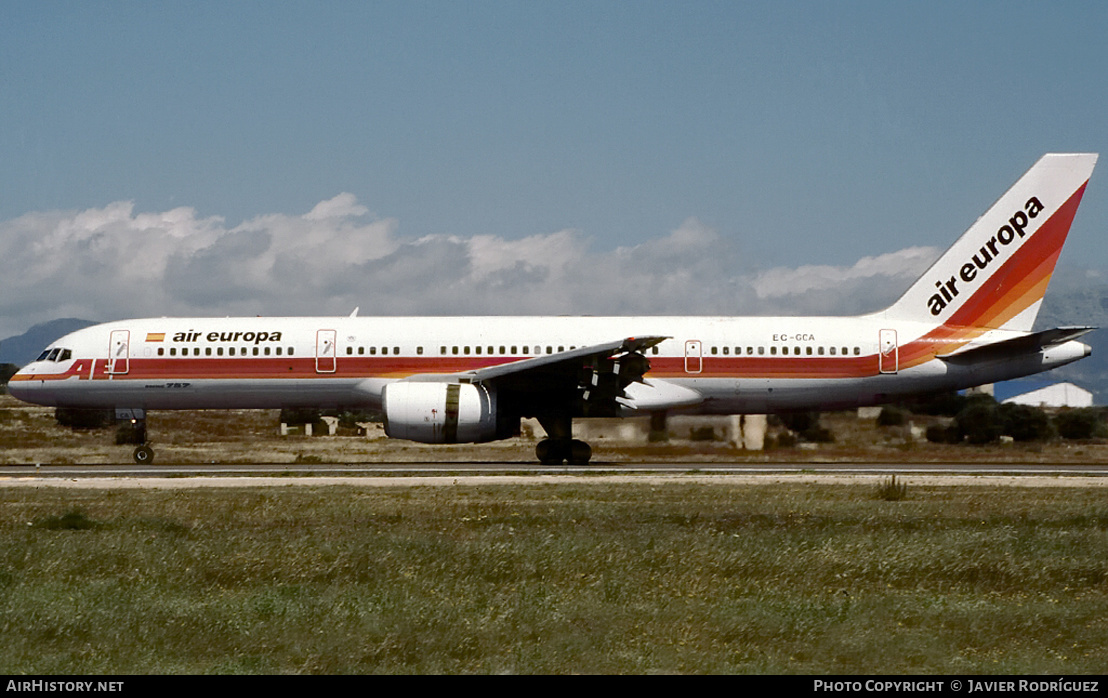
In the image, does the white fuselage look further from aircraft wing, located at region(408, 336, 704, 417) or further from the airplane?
aircraft wing, located at region(408, 336, 704, 417)

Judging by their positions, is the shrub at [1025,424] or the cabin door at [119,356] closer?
the cabin door at [119,356]

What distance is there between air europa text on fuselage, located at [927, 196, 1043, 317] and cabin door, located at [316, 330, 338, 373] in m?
16.0

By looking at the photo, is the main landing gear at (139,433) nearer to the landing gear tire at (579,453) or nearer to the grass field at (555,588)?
the landing gear tire at (579,453)

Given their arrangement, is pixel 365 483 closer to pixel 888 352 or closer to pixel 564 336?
pixel 564 336

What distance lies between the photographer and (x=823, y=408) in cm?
3203

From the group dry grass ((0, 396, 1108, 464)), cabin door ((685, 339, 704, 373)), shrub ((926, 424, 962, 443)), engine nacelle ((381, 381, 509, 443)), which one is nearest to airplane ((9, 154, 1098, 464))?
cabin door ((685, 339, 704, 373))

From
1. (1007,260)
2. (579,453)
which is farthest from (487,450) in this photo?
(1007,260)

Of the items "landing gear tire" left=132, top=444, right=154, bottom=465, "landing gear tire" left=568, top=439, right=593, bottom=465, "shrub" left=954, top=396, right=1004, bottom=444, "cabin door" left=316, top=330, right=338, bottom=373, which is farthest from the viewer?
"shrub" left=954, top=396, right=1004, bottom=444

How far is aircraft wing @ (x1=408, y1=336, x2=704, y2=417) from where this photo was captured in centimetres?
2853

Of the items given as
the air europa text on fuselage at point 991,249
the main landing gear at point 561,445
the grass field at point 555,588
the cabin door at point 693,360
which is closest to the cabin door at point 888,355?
the air europa text on fuselage at point 991,249

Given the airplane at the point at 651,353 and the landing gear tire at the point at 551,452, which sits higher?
the airplane at the point at 651,353

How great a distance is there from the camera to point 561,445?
30.8 meters

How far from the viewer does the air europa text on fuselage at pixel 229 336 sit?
31567 millimetres

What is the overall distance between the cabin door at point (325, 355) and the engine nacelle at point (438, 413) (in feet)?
10.5
